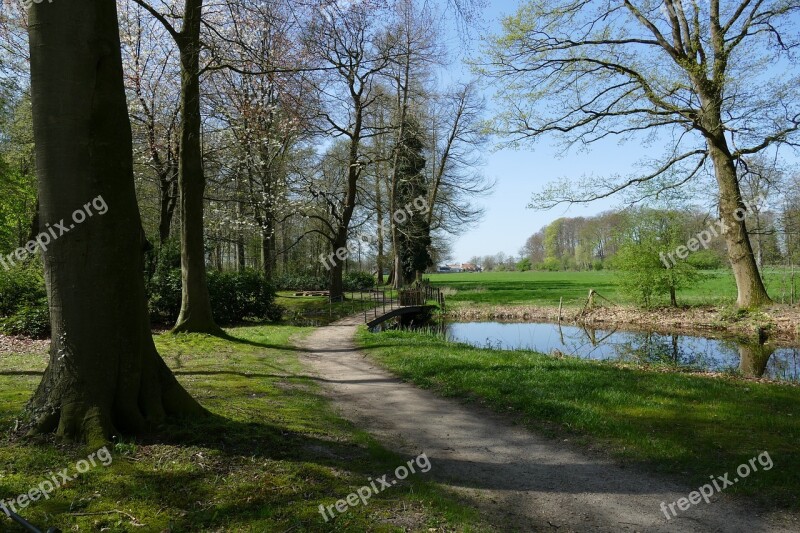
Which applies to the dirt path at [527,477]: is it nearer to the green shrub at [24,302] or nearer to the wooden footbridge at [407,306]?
the green shrub at [24,302]

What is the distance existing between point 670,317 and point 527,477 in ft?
65.1

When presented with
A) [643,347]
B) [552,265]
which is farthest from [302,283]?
[552,265]

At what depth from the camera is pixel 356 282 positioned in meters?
34.3

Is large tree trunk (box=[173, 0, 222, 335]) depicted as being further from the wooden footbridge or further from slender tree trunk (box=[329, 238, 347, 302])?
slender tree trunk (box=[329, 238, 347, 302])

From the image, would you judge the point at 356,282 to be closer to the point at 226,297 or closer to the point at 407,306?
the point at 407,306

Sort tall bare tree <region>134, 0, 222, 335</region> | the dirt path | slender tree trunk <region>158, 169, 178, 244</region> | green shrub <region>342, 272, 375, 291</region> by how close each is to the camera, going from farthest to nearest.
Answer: green shrub <region>342, 272, 375, 291</region> → slender tree trunk <region>158, 169, 178, 244</region> → tall bare tree <region>134, 0, 222, 335</region> → the dirt path

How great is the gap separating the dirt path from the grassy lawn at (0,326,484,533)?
1.32ft

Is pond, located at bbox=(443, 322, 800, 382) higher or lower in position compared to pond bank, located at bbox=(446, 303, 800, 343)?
lower

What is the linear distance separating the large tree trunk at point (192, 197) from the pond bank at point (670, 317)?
16048mm

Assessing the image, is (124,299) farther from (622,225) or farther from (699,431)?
(622,225)

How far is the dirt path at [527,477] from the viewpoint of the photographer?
4.01 m

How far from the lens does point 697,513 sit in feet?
13.7

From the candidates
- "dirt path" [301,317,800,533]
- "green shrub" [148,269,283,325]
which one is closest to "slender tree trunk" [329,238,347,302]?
"green shrub" [148,269,283,325]

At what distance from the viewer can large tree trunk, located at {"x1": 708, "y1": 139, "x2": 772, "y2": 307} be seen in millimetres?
16750
